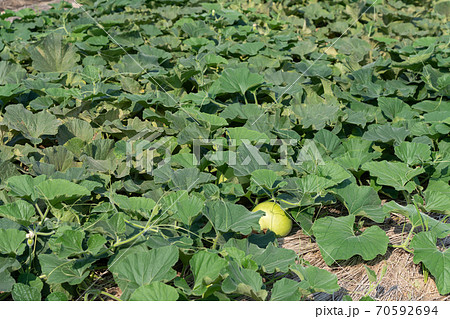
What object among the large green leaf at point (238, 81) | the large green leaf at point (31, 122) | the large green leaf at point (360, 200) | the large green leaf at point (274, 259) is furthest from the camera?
the large green leaf at point (238, 81)

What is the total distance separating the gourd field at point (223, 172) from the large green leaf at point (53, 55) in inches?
0.5

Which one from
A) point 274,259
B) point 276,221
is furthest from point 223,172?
point 274,259

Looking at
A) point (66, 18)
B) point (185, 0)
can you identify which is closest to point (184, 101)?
point (66, 18)

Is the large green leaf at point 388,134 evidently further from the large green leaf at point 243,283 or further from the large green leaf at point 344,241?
the large green leaf at point 243,283

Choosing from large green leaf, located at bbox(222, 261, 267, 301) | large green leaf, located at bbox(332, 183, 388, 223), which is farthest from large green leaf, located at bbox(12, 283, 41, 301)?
large green leaf, located at bbox(332, 183, 388, 223)

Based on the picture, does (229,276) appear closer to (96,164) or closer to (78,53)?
(96,164)

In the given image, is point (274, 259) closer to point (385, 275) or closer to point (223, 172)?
point (385, 275)

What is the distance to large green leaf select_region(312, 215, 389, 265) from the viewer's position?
169 centimetres

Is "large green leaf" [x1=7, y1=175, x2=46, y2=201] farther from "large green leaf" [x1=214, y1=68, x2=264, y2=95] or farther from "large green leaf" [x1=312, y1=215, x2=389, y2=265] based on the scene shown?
"large green leaf" [x1=214, y1=68, x2=264, y2=95]

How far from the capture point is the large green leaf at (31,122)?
7.39ft

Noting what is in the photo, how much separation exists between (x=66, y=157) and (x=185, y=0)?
3.59 m

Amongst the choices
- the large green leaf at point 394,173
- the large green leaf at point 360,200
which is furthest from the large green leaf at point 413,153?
the large green leaf at point 360,200

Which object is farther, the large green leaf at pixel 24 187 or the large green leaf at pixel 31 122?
the large green leaf at pixel 31 122

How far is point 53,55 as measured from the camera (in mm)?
3172
